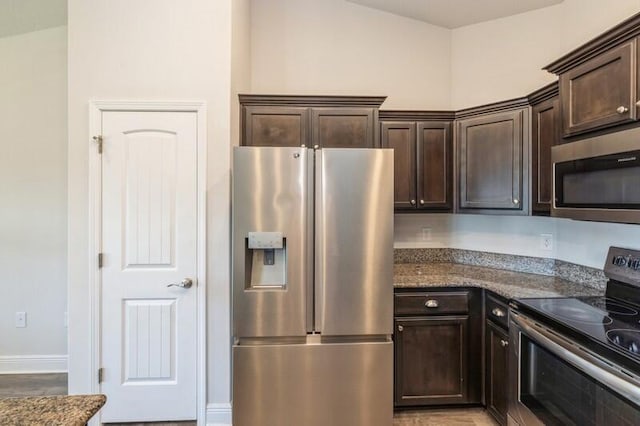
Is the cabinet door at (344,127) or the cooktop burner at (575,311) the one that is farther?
the cabinet door at (344,127)

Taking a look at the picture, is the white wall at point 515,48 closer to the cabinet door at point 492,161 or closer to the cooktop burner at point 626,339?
the cabinet door at point 492,161

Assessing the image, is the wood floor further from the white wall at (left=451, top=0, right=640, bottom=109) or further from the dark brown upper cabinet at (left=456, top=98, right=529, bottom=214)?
the white wall at (left=451, top=0, right=640, bottom=109)

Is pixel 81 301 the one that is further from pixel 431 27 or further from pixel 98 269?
pixel 431 27

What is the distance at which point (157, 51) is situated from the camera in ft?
7.49

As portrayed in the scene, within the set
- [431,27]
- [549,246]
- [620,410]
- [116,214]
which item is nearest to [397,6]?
[431,27]

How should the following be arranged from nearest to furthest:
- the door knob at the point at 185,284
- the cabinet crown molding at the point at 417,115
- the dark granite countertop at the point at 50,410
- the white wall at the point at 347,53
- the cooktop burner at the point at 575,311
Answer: the dark granite countertop at the point at 50,410
the cooktop burner at the point at 575,311
the door knob at the point at 185,284
the cabinet crown molding at the point at 417,115
the white wall at the point at 347,53

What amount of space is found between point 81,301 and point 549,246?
3.42 m

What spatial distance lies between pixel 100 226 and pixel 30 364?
1737 millimetres

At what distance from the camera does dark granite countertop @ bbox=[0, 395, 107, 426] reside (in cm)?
83

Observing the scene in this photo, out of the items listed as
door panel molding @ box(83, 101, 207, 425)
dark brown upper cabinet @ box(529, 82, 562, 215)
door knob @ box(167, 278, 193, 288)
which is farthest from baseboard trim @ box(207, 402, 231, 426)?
dark brown upper cabinet @ box(529, 82, 562, 215)

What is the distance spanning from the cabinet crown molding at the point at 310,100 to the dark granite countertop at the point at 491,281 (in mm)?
1349

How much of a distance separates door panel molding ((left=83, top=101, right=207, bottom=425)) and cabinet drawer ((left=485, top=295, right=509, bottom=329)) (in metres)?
1.93

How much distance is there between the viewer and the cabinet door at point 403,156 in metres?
2.79

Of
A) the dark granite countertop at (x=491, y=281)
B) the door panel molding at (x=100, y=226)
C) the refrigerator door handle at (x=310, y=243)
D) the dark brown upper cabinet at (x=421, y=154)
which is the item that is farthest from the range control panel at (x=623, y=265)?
the door panel molding at (x=100, y=226)
